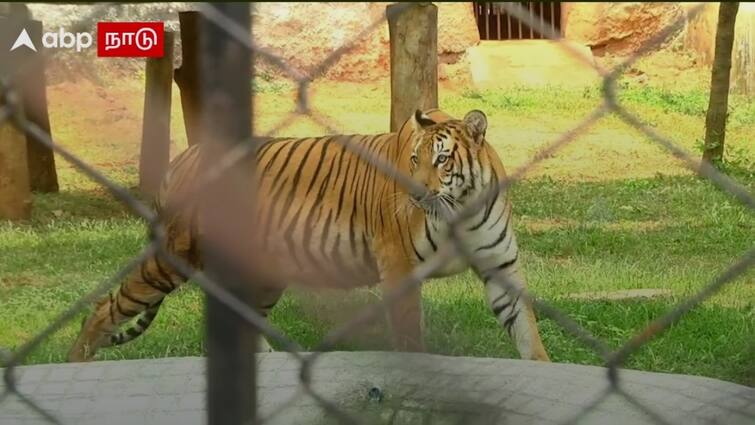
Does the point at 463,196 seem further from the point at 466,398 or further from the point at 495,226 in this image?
the point at 466,398

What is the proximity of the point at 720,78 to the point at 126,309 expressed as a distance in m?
3.76

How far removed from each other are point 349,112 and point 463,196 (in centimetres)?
362

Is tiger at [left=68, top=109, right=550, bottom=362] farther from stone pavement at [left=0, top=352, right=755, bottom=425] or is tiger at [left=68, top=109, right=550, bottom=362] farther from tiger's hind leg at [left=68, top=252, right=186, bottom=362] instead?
stone pavement at [left=0, top=352, right=755, bottom=425]

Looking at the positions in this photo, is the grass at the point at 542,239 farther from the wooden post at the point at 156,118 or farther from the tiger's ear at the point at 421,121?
the tiger's ear at the point at 421,121

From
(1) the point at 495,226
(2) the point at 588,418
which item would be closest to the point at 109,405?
(2) the point at 588,418

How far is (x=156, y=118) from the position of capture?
6.11 metres

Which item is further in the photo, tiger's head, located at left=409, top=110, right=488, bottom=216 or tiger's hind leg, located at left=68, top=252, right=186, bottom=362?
tiger's hind leg, located at left=68, top=252, right=186, bottom=362

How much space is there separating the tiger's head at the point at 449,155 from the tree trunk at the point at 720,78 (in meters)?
3.16

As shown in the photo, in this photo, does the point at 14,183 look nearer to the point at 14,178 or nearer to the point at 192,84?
the point at 14,178

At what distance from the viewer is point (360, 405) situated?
5.16 feet

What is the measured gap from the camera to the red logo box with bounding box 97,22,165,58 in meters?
5.97

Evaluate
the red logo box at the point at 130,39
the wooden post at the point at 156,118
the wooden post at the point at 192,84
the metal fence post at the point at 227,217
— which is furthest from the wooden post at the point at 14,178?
the metal fence post at the point at 227,217

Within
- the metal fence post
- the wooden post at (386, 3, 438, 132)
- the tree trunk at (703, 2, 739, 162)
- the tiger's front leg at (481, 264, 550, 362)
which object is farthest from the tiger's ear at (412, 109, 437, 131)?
the tree trunk at (703, 2, 739, 162)

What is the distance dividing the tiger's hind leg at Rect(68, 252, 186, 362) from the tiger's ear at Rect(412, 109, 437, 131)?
32.7 inches
